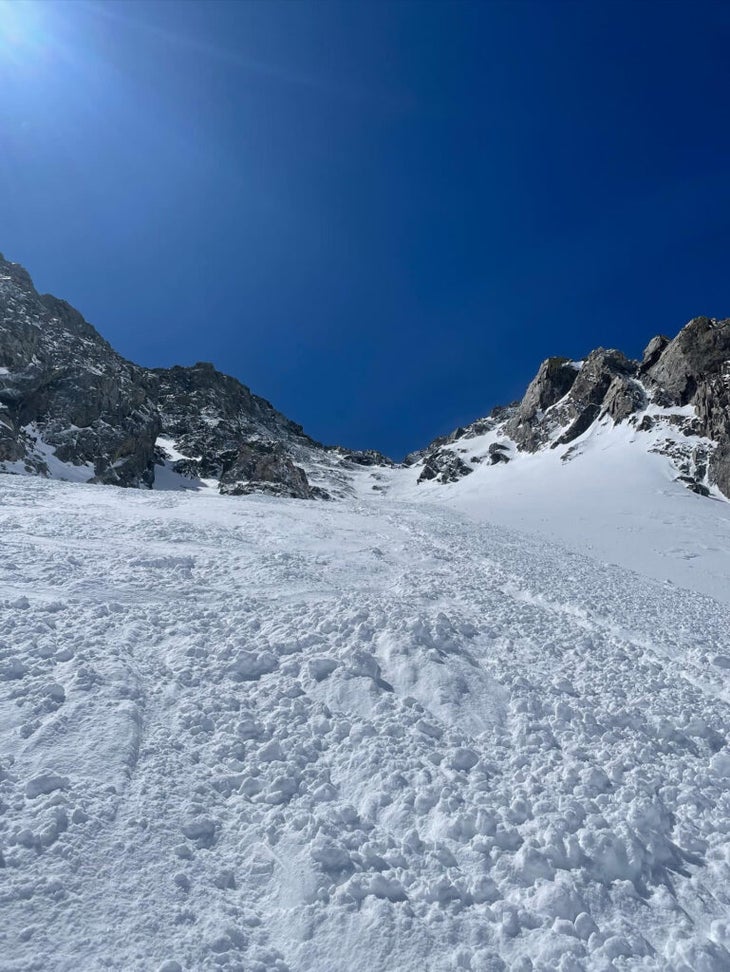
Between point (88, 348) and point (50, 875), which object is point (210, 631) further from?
point (88, 348)

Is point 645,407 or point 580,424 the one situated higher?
point 645,407

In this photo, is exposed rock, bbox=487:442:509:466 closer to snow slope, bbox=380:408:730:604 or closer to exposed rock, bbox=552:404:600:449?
Result: snow slope, bbox=380:408:730:604

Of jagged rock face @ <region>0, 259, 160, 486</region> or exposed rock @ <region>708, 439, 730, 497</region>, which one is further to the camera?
jagged rock face @ <region>0, 259, 160, 486</region>

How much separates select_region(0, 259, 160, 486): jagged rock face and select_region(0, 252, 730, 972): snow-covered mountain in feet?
157

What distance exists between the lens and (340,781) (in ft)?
21.9

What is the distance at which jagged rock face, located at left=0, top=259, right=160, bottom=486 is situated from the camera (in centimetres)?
6056

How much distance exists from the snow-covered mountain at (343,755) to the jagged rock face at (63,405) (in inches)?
1884

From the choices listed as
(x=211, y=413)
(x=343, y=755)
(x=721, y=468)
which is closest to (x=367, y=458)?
(x=211, y=413)

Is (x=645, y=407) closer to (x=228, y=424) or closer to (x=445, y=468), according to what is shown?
(x=445, y=468)

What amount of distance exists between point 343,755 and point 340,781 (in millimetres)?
474

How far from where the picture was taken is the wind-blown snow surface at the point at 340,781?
4.74 meters

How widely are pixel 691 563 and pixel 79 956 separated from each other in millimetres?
27970

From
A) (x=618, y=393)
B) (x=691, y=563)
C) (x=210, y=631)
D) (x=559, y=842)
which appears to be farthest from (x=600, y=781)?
(x=618, y=393)

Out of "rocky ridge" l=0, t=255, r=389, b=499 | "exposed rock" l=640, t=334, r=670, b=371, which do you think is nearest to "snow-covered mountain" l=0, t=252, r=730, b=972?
"rocky ridge" l=0, t=255, r=389, b=499
